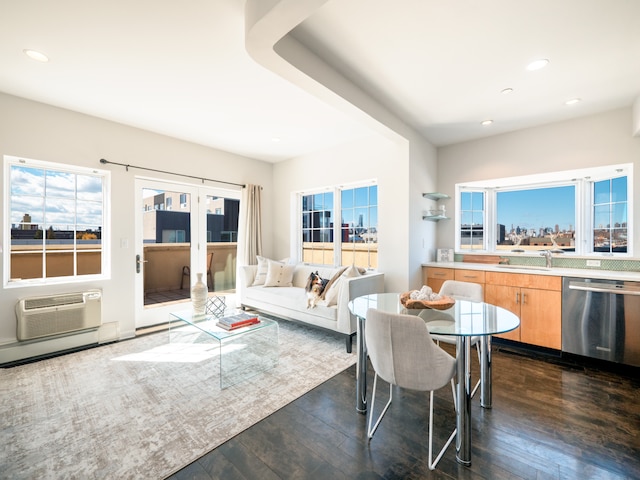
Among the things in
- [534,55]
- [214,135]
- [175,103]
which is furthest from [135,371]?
[534,55]

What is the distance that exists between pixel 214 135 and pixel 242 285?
230 centimetres

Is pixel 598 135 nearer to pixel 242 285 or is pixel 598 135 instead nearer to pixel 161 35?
pixel 161 35

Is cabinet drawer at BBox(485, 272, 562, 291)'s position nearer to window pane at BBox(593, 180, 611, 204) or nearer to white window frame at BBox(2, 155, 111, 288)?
window pane at BBox(593, 180, 611, 204)

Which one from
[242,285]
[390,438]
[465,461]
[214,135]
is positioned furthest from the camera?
[242,285]

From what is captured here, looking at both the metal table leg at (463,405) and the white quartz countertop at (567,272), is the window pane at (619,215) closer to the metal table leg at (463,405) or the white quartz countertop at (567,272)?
the white quartz countertop at (567,272)

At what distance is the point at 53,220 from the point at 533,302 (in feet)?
18.2

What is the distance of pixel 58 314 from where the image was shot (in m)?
3.10

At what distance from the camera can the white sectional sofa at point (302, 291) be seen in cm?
→ 327

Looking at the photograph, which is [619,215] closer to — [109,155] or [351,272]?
[351,272]

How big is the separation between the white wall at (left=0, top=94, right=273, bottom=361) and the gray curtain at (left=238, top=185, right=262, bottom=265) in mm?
538

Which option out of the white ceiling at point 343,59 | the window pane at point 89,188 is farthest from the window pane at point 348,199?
the window pane at point 89,188

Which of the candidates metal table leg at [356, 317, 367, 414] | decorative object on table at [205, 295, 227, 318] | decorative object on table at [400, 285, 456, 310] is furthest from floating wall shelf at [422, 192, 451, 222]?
decorative object on table at [205, 295, 227, 318]

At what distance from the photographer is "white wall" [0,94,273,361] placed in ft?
9.58

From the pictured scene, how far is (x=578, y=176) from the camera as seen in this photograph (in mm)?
3533
